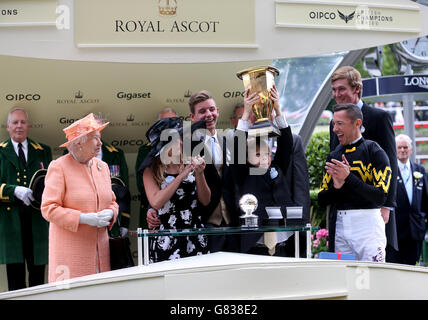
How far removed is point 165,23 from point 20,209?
1.80 metres

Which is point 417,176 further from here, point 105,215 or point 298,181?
point 105,215

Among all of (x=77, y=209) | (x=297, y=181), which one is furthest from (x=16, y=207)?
(x=297, y=181)

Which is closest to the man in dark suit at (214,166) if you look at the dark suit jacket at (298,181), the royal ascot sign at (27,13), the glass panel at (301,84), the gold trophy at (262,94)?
the gold trophy at (262,94)

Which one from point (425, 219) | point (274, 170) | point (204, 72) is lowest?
point (425, 219)

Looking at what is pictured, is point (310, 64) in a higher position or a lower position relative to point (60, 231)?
higher

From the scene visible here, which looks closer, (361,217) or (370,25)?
(361,217)

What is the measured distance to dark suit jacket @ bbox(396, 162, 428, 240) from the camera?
713 centimetres

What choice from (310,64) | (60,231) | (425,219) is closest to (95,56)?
(60,231)

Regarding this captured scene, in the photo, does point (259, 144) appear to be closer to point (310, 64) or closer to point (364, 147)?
point (364, 147)

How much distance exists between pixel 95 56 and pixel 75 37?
0.18m

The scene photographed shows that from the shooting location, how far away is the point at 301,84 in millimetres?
6707

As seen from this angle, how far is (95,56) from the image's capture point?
4.63 meters

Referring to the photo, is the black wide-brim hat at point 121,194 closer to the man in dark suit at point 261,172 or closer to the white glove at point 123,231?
the white glove at point 123,231
